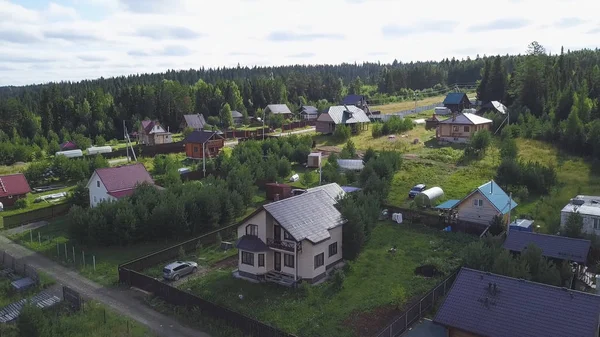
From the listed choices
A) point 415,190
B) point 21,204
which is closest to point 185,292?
point 415,190

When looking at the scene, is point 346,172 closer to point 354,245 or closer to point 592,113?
point 354,245

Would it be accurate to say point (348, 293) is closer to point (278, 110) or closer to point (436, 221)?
point (436, 221)

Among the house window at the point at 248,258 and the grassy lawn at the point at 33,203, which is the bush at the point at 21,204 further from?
the house window at the point at 248,258

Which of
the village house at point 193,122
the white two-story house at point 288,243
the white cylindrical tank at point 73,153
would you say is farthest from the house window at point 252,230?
the village house at point 193,122

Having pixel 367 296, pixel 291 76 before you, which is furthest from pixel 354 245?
pixel 291 76

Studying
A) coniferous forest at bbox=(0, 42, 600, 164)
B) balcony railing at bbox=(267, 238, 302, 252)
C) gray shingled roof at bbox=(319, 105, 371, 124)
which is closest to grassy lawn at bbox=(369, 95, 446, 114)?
coniferous forest at bbox=(0, 42, 600, 164)

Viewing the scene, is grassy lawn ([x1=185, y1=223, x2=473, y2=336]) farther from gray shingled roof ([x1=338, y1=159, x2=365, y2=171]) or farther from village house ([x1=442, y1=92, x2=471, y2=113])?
village house ([x1=442, y1=92, x2=471, y2=113])
